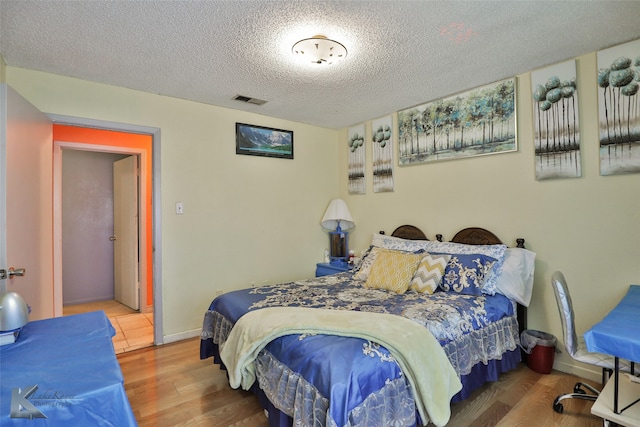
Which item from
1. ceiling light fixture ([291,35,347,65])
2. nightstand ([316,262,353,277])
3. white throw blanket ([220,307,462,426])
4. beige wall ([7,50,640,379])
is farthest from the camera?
nightstand ([316,262,353,277])

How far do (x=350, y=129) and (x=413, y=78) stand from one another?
171 centimetres

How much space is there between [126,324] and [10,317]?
3.04 m

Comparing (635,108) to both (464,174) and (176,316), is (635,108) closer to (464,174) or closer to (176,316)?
(464,174)

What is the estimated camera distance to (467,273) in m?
2.60

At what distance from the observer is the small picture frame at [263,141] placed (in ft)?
12.3

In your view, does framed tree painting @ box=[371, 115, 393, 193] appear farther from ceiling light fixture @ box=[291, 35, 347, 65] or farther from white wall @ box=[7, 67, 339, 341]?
ceiling light fixture @ box=[291, 35, 347, 65]

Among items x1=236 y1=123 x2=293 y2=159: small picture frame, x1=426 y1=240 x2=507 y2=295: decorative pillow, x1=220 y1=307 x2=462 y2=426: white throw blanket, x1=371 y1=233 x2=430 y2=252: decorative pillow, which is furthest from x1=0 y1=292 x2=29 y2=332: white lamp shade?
x1=371 y1=233 x2=430 y2=252: decorative pillow

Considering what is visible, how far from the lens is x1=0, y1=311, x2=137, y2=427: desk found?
2.92 ft

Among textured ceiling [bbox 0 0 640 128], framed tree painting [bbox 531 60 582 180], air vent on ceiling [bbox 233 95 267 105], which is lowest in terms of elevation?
framed tree painting [bbox 531 60 582 180]

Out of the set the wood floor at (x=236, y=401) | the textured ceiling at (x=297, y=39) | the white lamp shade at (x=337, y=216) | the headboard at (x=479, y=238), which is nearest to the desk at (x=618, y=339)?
the wood floor at (x=236, y=401)

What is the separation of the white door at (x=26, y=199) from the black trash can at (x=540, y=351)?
3708 millimetres

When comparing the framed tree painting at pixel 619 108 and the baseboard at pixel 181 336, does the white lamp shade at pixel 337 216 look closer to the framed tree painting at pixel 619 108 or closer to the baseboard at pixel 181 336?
the baseboard at pixel 181 336

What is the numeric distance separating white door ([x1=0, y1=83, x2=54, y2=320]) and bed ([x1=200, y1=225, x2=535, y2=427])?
127 centimetres

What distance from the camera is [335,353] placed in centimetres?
157
